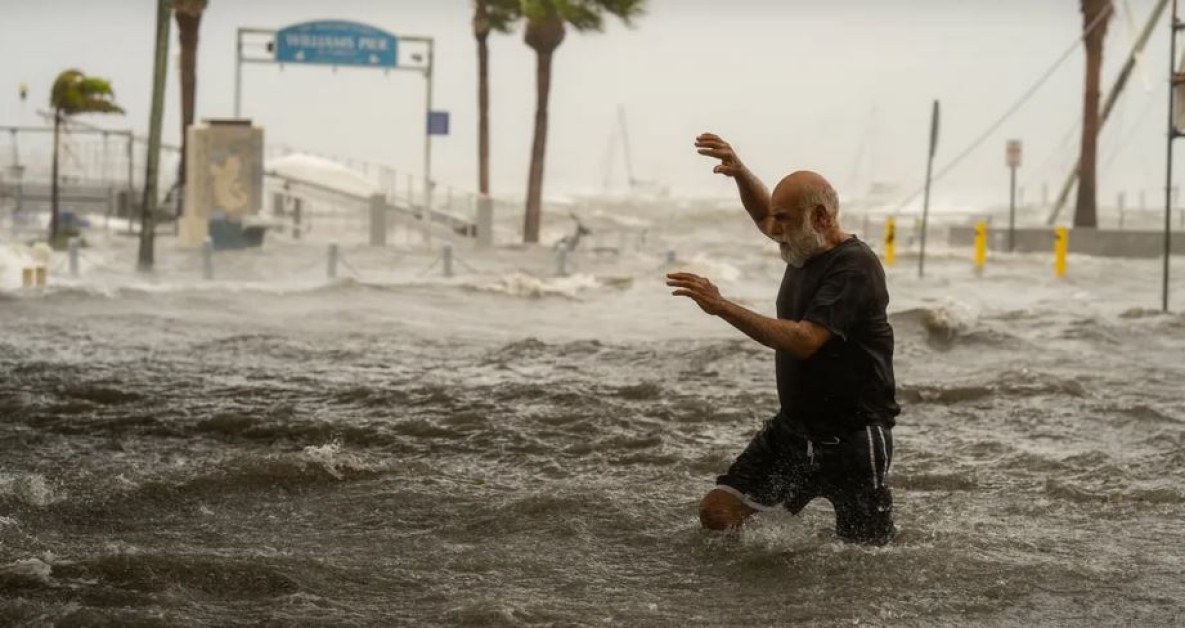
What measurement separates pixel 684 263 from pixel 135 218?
1582 cm

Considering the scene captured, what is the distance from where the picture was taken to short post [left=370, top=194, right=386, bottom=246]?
3484 centimetres

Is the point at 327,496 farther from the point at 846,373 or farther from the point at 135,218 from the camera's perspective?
the point at 135,218

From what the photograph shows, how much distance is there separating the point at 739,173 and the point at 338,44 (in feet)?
102

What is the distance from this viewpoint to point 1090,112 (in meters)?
36.8

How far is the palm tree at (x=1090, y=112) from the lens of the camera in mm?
36562

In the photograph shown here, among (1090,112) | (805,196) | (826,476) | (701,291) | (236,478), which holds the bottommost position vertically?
(236,478)

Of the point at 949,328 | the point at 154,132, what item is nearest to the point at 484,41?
the point at 154,132

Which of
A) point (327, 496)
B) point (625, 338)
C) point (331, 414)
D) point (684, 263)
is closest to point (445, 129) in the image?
point (684, 263)

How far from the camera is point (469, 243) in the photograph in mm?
36062

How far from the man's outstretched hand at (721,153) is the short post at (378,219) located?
29.3 meters

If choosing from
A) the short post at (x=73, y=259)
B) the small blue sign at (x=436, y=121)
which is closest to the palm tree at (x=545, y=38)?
the small blue sign at (x=436, y=121)

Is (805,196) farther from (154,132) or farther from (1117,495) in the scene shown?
(154,132)

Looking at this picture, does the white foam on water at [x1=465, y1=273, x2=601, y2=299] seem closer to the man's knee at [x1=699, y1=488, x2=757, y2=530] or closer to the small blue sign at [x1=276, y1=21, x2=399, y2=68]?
the small blue sign at [x1=276, y1=21, x2=399, y2=68]

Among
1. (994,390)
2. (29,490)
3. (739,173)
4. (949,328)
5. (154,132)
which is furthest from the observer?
(154,132)
